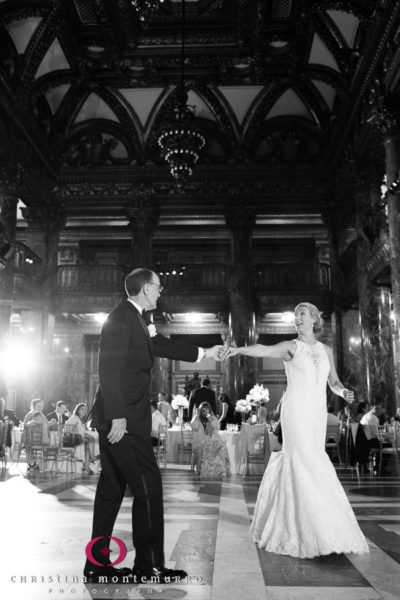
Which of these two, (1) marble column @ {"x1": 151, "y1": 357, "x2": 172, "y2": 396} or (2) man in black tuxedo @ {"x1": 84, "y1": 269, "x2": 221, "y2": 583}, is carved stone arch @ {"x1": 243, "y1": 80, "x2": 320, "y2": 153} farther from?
(2) man in black tuxedo @ {"x1": 84, "y1": 269, "x2": 221, "y2": 583}

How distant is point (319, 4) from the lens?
37.0ft

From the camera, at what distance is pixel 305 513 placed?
347 centimetres

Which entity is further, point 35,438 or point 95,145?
point 95,145

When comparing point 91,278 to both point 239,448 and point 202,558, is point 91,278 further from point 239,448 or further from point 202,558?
point 202,558

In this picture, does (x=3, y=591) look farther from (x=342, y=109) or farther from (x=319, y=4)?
(x=342, y=109)

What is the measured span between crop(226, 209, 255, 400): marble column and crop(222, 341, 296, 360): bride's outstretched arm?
1155cm

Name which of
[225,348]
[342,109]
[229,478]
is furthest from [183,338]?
[225,348]

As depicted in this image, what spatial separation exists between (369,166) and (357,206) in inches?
38.9

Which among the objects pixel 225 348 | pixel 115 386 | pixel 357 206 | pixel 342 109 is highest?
pixel 342 109

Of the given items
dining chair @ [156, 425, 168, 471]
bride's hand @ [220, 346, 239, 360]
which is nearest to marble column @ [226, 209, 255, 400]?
dining chair @ [156, 425, 168, 471]

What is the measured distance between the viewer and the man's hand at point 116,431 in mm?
2758

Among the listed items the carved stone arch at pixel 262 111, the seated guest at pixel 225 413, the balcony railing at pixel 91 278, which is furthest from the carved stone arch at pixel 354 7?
the balcony railing at pixel 91 278

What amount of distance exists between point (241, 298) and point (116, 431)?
13.3 meters

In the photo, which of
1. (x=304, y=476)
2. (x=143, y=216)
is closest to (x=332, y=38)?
(x=143, y=216)
